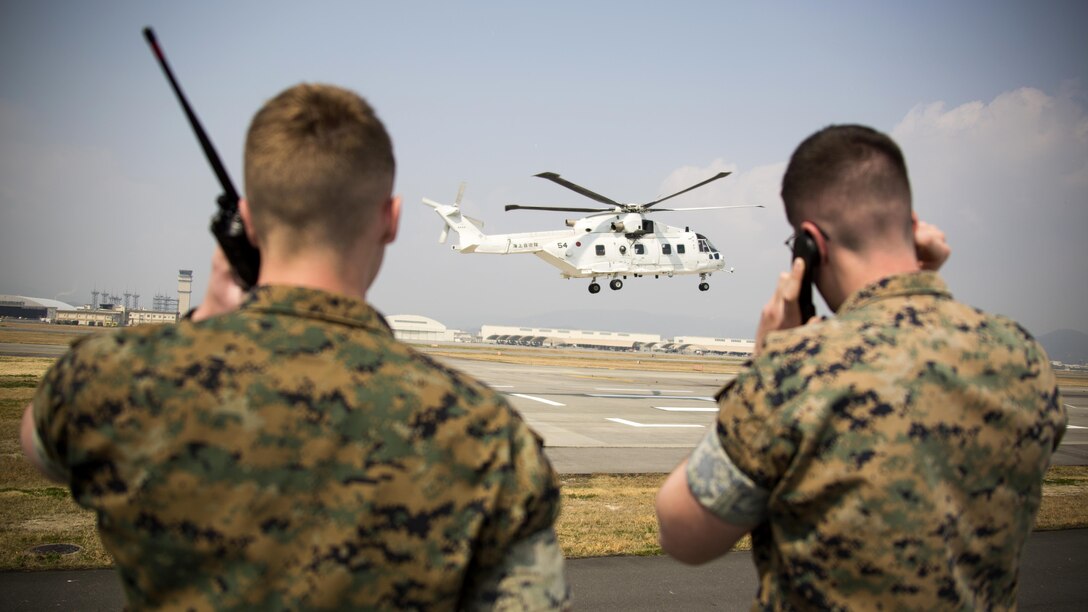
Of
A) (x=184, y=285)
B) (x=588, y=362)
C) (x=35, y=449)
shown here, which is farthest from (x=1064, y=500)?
(x=184, y=285)

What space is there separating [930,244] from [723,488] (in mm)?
1002

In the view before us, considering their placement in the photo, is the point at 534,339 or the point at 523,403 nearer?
the point at 523,403

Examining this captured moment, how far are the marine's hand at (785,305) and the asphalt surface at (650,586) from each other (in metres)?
3.85

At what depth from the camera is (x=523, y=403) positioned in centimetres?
2036

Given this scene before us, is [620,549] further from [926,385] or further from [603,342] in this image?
[603,342]

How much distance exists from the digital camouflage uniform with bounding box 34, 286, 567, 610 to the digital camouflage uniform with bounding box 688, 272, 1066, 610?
630 millimetres

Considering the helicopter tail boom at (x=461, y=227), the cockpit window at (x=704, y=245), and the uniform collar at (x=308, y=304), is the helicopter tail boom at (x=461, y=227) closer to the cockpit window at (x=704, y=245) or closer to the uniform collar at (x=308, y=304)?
the cockpit window at (x=704, y=245)

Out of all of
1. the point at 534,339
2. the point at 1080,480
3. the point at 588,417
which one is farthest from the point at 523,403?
the point at 534,339

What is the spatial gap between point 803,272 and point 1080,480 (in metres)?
12.8

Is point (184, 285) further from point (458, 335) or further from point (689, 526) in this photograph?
point (689, 526)

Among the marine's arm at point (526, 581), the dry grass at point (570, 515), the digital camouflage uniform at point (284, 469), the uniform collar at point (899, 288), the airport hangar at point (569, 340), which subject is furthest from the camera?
the airport hangar at point (569, 340)

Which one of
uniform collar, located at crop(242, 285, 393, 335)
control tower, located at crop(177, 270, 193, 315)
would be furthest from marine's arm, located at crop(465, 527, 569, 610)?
control tower, located at crop(177, 270, 193, 315)

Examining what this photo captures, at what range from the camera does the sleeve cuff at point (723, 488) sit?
197 cm

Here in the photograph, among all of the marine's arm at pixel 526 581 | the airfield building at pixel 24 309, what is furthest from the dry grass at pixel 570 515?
the airfield building at pixel 24 309
